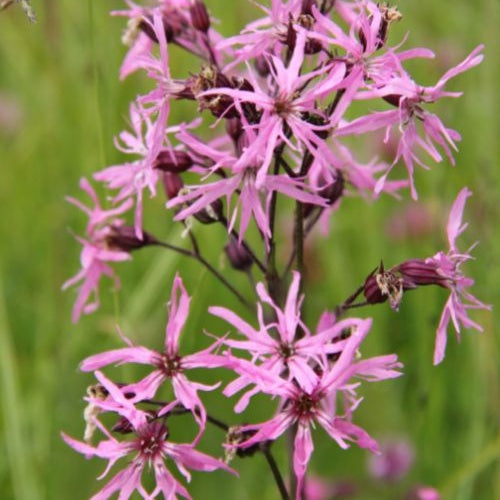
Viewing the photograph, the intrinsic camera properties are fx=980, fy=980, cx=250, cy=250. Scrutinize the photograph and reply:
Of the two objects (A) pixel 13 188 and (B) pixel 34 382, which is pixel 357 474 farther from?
(A) pixel 13 188

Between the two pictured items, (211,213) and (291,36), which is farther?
(211,213)

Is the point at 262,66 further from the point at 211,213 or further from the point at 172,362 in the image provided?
the point at 172,362

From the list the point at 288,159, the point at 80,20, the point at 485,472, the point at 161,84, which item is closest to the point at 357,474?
the point at 485,472

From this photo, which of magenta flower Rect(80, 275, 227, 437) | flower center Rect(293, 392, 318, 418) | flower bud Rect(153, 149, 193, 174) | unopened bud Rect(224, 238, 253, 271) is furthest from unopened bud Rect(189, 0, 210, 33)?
flower center Rect(293, 392, 318, 418)

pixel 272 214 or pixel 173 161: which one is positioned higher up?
pixel 173 161

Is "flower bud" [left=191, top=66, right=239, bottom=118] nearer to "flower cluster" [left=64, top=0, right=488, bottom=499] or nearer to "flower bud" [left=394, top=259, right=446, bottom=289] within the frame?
"flower cluster" [left=64, top=0, right=488, bottom=499]

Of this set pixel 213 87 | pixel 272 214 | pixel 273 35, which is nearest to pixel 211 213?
pixel 272 214
